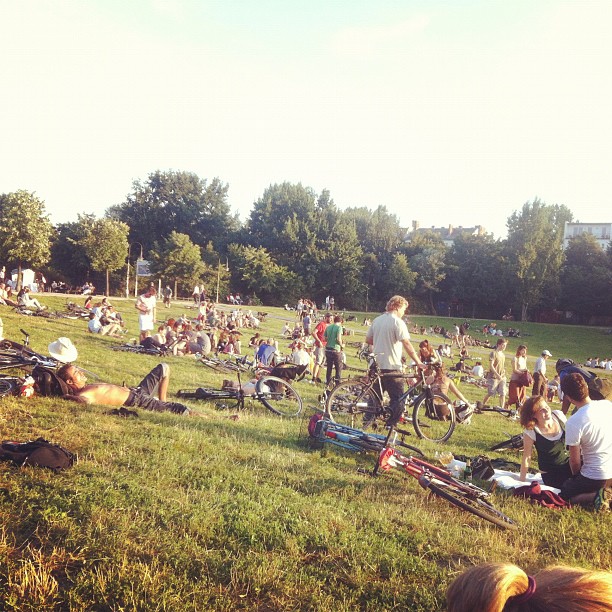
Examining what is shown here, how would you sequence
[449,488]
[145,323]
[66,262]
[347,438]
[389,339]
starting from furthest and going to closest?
[66,262] → [145,323] → [389,339] → [347,438] → [449,488]

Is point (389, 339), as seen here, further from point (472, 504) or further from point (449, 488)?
point (472, 504)

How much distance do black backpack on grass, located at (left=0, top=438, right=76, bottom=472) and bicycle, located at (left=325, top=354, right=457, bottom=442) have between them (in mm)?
4457

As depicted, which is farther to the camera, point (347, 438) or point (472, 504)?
point (347, 438)

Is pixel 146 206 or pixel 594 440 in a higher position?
pixel 146 206

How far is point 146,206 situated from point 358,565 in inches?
2537

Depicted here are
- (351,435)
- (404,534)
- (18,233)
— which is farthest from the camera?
(18,233)

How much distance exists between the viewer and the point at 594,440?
201 inches

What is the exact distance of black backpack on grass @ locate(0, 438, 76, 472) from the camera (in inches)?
166

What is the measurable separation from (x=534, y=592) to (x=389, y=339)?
6.54 m

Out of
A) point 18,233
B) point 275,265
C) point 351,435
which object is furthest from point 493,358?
point 275,265

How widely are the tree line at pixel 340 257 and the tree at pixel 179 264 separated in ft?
0.37

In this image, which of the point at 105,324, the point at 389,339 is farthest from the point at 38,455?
the point at 105,324

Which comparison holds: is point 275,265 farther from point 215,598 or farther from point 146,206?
point 215,598

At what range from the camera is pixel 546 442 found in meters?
5.79
